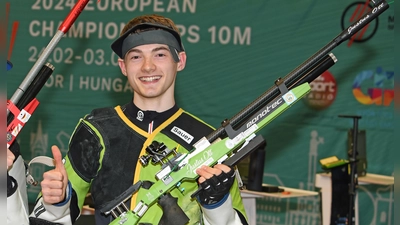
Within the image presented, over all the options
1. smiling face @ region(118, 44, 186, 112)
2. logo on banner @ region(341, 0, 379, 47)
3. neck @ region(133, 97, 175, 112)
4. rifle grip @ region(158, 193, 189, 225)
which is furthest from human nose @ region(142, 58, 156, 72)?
logo on banner @ region(341, 0, 379, 47)

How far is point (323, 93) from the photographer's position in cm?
591

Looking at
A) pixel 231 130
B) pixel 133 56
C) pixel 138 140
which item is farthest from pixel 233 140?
pixel 133 56

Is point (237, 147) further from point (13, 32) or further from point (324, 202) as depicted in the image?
point (13, 32)

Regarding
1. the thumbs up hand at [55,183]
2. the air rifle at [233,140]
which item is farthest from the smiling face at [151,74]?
the thumbs up hand at [55,183]

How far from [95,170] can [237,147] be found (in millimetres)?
545

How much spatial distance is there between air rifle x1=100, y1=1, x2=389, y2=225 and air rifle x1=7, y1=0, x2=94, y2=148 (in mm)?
447

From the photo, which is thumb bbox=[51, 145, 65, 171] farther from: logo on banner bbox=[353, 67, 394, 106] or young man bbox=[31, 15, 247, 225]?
logo on banner bbox=[353, 67, 394, 106]

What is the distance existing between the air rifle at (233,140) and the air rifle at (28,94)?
447 millimetres

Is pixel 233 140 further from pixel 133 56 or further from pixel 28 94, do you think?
pixel 28 94

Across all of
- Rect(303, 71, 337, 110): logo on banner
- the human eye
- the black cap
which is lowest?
the human eye

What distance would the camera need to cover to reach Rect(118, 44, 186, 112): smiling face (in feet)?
9.22

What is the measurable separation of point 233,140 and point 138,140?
40 cm

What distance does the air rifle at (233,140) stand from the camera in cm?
261

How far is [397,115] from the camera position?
46.9 inches
